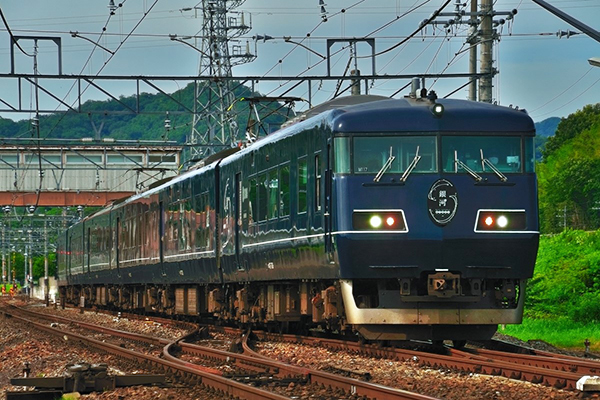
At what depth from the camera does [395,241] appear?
46.0 feet

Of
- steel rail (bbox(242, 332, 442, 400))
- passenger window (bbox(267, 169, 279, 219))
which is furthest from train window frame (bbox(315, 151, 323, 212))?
steel rail (bbox(242, 332, 442, 400))

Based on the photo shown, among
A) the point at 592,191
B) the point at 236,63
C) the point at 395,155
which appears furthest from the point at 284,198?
the point at 592,191

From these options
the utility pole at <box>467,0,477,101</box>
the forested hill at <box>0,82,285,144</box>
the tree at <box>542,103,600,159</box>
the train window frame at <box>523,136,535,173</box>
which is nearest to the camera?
the train window frame at <box>523,136,535,173</box>

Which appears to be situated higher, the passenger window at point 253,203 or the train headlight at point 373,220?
the passenger window at point 253,203

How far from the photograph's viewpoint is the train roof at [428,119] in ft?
47.1

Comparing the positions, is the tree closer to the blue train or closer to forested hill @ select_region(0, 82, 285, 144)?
forested hill @ select_region(0, 82, 285, 144)

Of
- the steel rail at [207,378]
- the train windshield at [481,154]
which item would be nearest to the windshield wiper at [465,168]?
the train windshield at [481,154]

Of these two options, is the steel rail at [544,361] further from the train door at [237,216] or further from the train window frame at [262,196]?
the train door at [237,216]

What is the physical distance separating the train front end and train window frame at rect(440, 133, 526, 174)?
12mm

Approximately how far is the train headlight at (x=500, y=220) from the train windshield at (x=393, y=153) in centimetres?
81

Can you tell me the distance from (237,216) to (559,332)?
671 centimetres

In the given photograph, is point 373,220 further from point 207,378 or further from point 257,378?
point 207,378

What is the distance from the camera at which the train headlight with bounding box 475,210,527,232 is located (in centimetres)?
1421

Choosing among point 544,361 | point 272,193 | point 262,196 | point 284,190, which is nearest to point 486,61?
point 262,196
